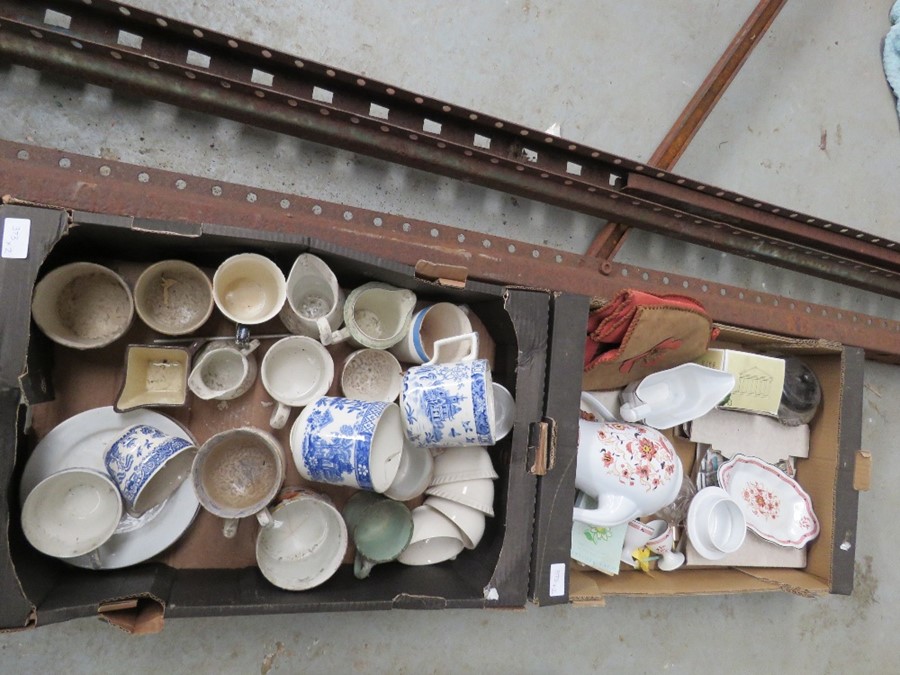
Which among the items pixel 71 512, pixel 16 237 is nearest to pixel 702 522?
pixel 71 512

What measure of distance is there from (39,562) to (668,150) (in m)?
1.26

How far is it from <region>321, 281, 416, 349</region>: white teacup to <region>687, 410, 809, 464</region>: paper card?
2.08ft

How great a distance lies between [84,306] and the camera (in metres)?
0.72

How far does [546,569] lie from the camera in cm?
74

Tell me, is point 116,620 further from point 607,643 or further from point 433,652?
point 607,643

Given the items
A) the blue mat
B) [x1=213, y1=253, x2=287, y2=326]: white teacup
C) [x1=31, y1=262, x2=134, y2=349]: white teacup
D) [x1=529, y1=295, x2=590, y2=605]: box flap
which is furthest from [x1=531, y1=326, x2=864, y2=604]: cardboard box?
the blue mat

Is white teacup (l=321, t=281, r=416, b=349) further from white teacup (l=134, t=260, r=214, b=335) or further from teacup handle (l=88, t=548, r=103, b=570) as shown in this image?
teacup handle (l=88, t=548, r=103, b=570)

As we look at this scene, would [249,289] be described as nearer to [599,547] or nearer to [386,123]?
[386,123]

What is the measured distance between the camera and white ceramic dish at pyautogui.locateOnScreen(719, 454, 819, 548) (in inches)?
43.2

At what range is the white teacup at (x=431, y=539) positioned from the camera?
Result: 0.80 m

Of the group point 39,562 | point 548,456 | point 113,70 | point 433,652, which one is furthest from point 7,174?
point 433,652

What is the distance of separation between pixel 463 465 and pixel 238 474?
308 millimetres

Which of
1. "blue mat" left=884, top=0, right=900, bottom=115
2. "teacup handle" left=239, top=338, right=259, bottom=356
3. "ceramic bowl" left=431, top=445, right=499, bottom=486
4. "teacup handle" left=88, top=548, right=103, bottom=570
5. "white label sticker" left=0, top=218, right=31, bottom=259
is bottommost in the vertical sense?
"teacup handle" left=88, top=548, right=103, bottom=570

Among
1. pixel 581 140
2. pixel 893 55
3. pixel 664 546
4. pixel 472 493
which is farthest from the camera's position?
pixel 893 55
